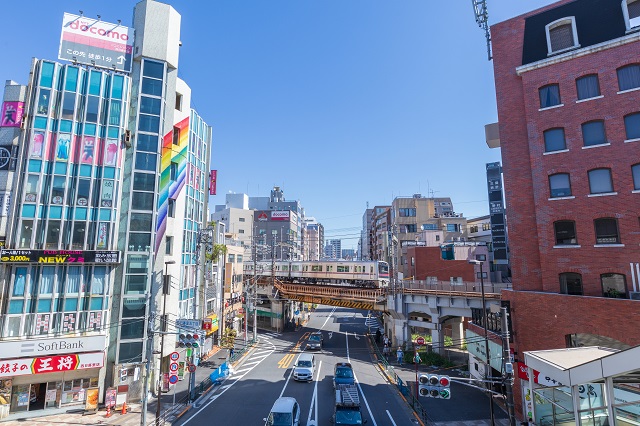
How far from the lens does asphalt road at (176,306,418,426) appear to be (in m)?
21.5

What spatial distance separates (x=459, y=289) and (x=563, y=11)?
25847mm

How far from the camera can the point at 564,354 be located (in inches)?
528

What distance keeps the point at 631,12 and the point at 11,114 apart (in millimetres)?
42830

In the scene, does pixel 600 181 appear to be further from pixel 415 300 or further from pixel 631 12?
pixel 415 300

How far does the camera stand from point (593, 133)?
887 inches

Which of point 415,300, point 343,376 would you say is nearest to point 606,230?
point 343,376

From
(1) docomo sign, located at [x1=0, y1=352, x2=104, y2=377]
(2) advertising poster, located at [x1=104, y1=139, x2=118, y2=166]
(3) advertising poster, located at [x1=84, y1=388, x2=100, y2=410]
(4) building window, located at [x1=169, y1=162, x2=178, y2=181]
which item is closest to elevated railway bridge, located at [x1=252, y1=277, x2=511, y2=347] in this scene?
(4) building window, located at [x1=169, y1=162, x2=178, y2=181]

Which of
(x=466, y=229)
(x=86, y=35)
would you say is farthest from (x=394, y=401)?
(x=466, y=229)

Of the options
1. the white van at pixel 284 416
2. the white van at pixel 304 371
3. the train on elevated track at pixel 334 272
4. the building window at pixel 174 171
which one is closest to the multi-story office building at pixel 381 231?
the train on elevated track at pixel 334 272

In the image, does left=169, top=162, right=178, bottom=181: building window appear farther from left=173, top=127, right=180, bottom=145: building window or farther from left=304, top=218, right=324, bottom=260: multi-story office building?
left=304, top=218, right=324, bottom=260: multi-story office building

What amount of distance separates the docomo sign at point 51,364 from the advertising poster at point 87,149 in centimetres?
1344

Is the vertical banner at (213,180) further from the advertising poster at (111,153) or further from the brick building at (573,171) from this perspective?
the brick building at (573,171)

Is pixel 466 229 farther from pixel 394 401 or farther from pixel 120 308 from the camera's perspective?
pixel 120 308

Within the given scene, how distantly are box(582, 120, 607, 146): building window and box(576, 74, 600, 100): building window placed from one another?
6.34 ft
